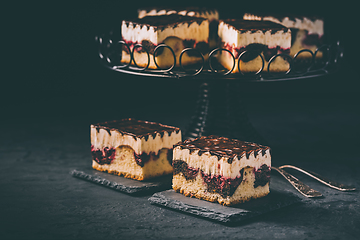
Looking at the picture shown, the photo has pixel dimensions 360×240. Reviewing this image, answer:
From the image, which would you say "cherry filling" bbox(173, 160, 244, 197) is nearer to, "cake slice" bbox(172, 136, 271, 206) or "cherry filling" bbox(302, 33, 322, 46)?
"cake slice" bbox(172, 136, 271, 206)

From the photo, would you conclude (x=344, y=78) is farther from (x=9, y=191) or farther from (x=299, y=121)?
(x=9, y=191)

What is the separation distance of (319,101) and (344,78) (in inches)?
11.8

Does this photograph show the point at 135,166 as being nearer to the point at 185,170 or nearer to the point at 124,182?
the point at 124,182

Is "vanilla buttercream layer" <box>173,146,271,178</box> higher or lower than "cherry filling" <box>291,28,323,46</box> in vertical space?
lower

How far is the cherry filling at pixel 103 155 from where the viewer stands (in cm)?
330

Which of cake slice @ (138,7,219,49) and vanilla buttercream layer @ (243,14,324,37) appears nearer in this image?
vanilla buttercream layer @ (243,14,324,37)

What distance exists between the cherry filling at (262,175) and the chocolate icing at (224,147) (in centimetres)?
8

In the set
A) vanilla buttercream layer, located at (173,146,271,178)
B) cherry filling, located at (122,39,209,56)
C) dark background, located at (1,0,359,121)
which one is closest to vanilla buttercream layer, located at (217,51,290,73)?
cherry filling, located at (122,39,209,56)

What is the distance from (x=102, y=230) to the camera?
8.55 feet

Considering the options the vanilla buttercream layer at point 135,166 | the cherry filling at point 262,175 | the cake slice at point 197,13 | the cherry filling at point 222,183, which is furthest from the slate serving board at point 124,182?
the cake slice at point 197,13

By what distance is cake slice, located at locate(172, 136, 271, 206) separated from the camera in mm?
2777

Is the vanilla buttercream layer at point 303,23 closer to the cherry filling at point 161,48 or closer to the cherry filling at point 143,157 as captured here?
the cherry filling at point 161,48

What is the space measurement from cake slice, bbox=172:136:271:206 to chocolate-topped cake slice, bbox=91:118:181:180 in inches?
10.1

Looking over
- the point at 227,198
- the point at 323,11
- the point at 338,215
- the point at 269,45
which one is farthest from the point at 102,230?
the point at 323,11
